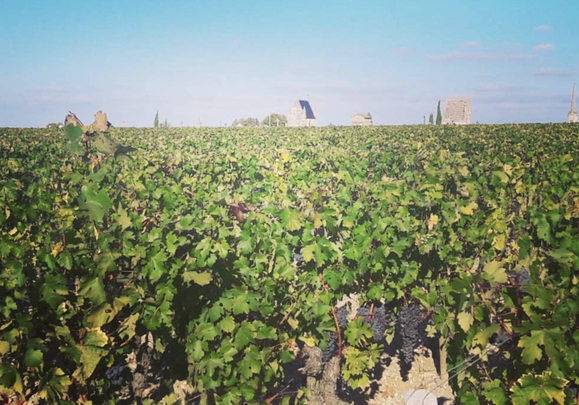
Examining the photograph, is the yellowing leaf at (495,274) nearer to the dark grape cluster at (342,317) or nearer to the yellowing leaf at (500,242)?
the yellowing leaf at (500,242)

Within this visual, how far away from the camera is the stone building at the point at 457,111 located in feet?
264

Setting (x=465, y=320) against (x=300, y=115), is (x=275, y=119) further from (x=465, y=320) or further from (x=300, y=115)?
(x=465, y=320)

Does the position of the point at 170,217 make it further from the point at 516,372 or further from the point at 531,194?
the point at 531,194

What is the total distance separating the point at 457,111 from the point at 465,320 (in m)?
85.7

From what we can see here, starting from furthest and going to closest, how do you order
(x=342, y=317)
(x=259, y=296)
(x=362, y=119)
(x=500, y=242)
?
1. (x=362, y=119)
2. (x=342, y=317)
3. (x=500, y=242)
4. (x=259, y=296)

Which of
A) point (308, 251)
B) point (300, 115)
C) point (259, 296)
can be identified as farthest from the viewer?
point (300, 115)

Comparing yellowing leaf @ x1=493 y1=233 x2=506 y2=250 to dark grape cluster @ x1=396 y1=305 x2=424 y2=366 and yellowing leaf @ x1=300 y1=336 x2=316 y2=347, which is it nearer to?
dark grape cluster @ x1=396 y1=305 x2=424 y2=366

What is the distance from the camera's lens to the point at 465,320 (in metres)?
3.39

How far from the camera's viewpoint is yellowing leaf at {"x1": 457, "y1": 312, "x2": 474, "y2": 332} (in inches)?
133

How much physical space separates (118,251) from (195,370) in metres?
1.08

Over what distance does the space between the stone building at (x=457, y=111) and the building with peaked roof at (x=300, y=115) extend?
32048 millimetres

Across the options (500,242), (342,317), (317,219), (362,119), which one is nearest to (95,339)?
(317,219)

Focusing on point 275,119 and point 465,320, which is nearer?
point 465,320

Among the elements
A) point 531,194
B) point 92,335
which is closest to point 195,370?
point 92,335
